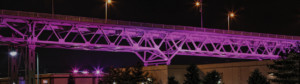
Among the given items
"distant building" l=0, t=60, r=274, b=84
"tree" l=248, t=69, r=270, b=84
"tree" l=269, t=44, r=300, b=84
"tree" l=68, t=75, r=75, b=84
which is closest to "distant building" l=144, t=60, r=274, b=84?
"distant building" l=0, t=60, r=274, b=84

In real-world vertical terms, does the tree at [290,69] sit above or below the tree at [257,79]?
above

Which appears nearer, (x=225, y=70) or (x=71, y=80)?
(x=225, y=70)

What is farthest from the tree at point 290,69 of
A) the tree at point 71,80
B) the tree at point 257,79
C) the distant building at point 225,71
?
the tree at point 71,80

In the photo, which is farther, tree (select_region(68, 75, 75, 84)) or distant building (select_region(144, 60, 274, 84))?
tree (select_region(68, 75, 75, 84))

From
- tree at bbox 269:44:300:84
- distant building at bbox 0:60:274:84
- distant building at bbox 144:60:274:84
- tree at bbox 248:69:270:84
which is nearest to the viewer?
tree at bbox 269:44:300:84

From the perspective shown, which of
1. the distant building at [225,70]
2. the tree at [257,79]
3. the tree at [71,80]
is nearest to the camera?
the tree at [257,79]

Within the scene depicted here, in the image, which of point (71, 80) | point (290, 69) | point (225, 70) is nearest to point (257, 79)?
point (290, 69)

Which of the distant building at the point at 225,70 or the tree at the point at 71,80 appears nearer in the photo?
the distant building at the point at 225,70

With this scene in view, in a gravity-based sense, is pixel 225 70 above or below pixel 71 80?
above

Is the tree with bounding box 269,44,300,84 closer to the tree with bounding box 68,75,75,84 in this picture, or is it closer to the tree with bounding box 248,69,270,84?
the tree with bounding box 248,69,270,84

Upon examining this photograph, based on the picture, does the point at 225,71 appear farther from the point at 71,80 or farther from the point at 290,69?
the point at 71,80

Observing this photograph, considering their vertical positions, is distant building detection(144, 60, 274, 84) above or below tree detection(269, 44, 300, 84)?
below

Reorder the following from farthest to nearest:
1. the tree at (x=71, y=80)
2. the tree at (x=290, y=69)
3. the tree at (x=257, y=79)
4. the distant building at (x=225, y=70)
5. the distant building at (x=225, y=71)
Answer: the tree at (x=71, y=80) → the distant building at (x=225, y=71) → the distant building at (x=225, y=70) → the tree at (x=257, y=79) → the tree at (x=290, y=69)

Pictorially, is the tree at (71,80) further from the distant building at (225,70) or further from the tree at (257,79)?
the tree at (257,79)
